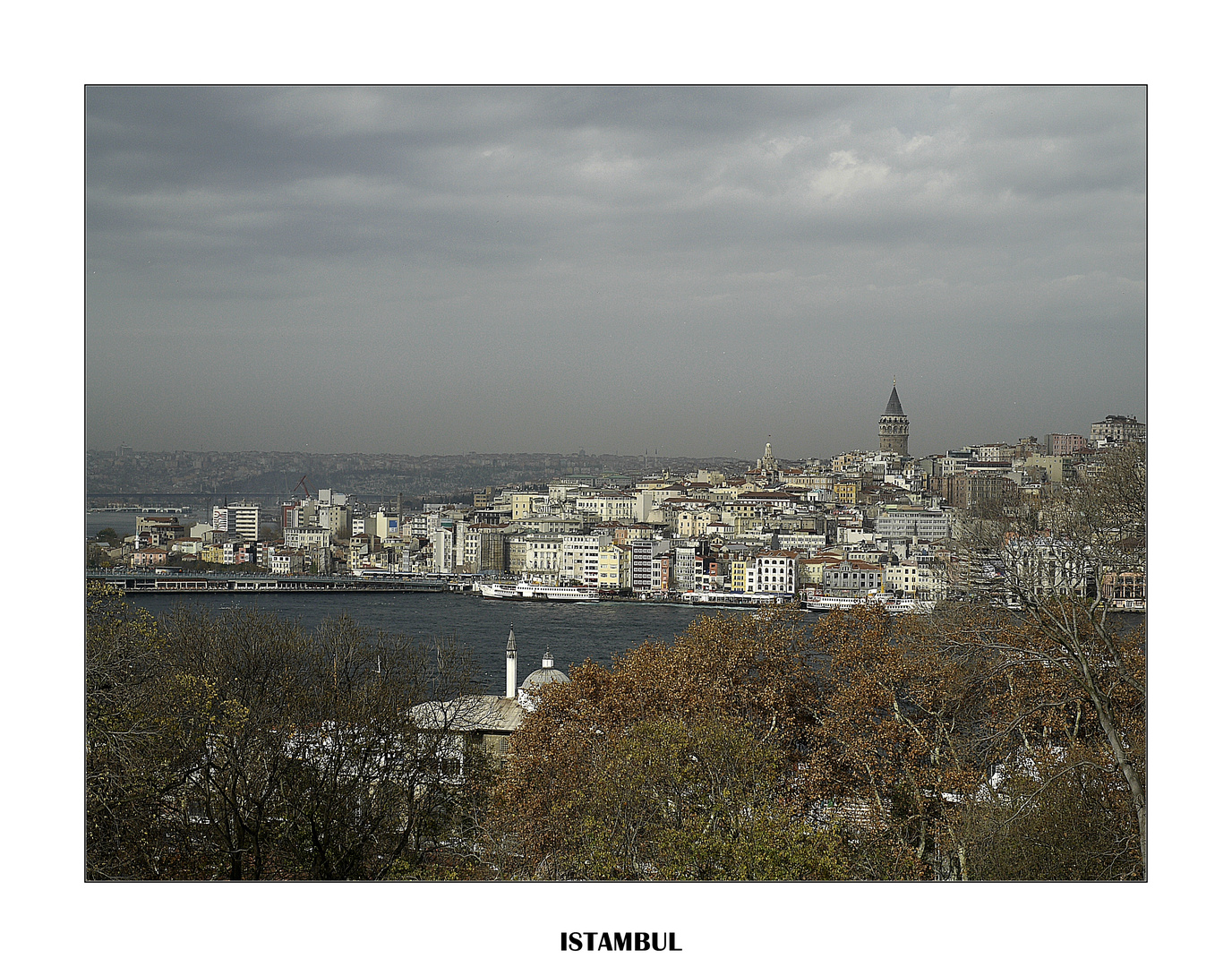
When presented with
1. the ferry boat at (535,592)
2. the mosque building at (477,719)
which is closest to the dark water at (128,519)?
the mosque building at (477,719)

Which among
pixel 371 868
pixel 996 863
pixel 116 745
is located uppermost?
pixel 116 745

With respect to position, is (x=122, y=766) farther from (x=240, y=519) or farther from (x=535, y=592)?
(x=535, y=592)

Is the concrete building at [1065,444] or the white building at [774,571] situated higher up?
the concrete building at [1065,444]

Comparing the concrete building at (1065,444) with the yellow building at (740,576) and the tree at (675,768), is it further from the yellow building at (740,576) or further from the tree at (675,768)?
the yellow building at (740,576)

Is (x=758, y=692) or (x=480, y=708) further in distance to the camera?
(x=480, y=708)

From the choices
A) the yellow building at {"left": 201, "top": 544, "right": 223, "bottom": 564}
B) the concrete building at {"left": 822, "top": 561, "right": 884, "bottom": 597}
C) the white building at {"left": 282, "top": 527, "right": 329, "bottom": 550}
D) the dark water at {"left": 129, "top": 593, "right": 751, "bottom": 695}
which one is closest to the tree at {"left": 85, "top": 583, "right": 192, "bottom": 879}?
the dark water at {"left": 129, "top": 593, "right": 751, "bottom": 695}

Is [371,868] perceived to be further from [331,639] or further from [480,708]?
[331,639]
